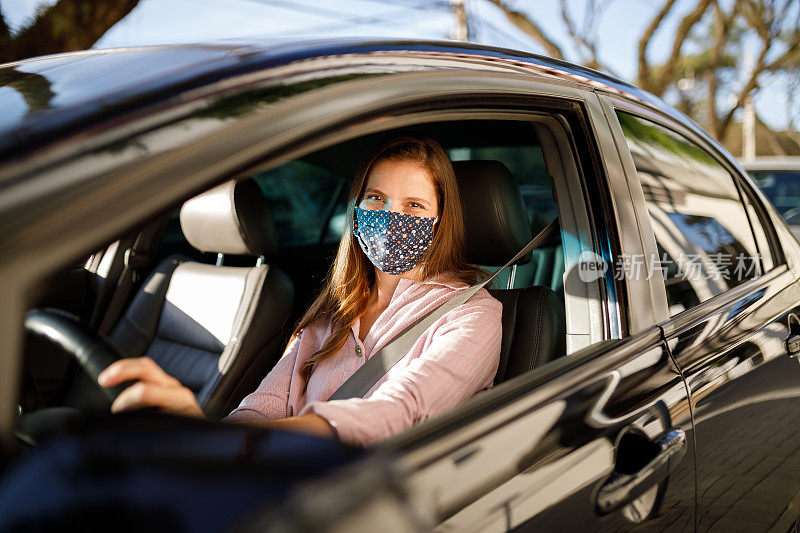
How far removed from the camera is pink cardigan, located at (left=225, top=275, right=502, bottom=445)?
51.1 inches

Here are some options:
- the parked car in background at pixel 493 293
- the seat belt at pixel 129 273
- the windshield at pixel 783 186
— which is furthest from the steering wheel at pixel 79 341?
the windshield at pixel 783 186

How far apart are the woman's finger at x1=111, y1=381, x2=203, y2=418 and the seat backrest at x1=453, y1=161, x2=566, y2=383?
95 centimetres

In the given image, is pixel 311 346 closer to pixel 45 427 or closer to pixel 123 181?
pixel 45 427

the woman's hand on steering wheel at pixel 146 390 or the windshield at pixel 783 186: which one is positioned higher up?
the woman's hand on steering wheel at pixel 146 390

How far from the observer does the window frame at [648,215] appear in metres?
1.62

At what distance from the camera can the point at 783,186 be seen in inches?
234

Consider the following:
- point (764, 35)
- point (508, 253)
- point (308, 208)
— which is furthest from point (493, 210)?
point (764, 35)

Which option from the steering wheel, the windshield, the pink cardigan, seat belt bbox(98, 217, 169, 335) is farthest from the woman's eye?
the windshield

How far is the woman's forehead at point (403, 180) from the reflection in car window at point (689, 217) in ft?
1.80

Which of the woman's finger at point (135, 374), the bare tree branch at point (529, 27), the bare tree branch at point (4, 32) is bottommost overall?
the woman's finger at point (135, 374)

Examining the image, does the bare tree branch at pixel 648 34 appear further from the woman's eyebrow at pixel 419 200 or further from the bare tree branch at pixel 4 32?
the woman's eyebrow at pixel 419 200

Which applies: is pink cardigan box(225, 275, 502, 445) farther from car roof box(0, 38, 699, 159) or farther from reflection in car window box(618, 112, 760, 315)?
car roof box(0, 38, 699, 159)

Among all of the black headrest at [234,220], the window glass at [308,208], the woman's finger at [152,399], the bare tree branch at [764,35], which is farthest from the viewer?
the bare tree branch at [764,35]

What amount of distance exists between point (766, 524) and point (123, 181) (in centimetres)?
167
